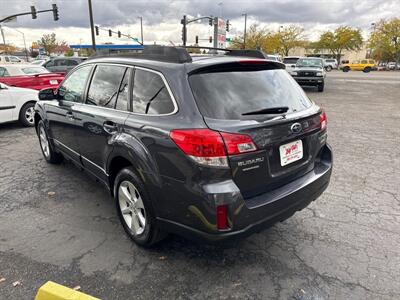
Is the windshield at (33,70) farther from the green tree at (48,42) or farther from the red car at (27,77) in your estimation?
the green tree at (48,42)

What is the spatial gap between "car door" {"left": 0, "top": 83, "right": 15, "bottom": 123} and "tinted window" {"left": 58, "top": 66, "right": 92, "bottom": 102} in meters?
4.10

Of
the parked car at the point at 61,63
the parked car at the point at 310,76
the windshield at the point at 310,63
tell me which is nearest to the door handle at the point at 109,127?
the parked car at the point at 310,76

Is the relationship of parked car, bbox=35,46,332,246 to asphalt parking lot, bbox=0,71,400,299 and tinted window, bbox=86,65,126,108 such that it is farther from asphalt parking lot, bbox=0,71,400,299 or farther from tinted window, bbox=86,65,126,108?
asphalt parking lot, bbox=0,71,400,299

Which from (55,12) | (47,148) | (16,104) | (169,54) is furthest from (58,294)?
(55,12)

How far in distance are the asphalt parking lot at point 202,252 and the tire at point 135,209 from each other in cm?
16

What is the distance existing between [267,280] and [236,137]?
124 cm

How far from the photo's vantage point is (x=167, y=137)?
2361 millimetres

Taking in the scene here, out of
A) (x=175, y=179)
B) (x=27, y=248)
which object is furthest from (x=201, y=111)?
(x=27, y=248)

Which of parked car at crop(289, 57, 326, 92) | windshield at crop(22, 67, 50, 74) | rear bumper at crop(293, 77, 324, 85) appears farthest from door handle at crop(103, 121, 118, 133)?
rear bumper at crop(293, 77, 324, 85)

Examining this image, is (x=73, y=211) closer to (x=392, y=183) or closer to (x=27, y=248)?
(x=27, y=248)

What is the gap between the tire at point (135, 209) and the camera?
106 inches

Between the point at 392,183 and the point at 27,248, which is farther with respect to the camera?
the point at 392,183

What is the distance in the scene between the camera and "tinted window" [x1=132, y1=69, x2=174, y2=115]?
2.52m

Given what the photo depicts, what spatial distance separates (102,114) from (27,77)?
843cm
